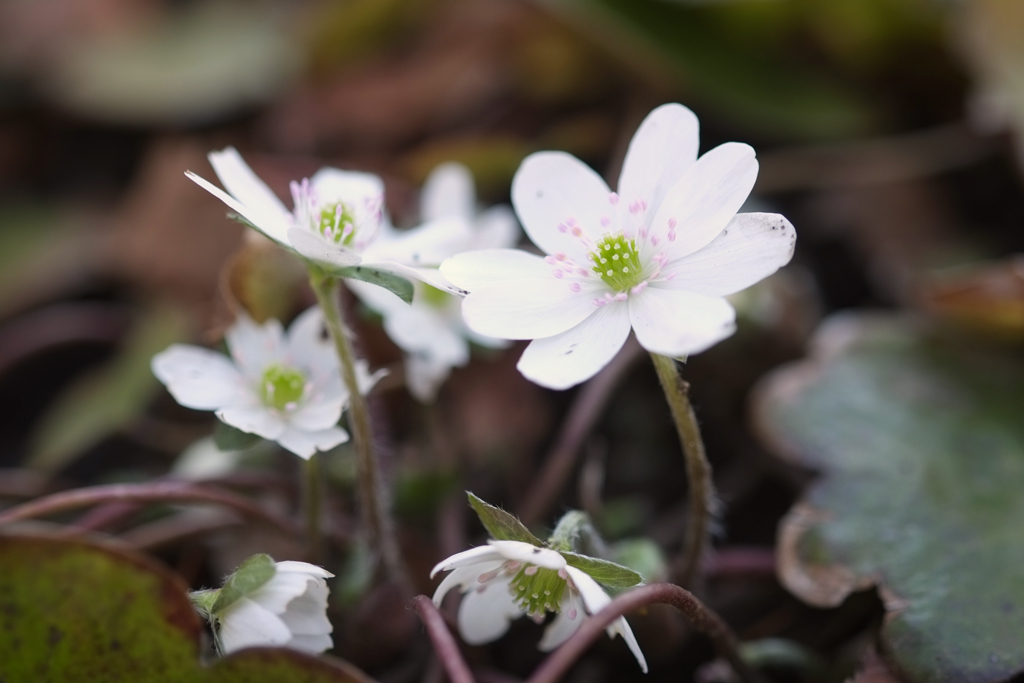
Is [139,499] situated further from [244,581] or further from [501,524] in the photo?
[501,524]

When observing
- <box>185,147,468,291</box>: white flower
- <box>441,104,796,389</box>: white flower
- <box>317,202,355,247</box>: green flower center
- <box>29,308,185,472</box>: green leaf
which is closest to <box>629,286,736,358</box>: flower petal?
<box>441,104,796,389</box>: white flower

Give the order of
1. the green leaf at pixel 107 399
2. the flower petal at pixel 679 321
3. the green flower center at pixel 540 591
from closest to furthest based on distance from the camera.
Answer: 1. the flower petal at pixel 679 321
2. the green flower center at pixel 540 591
3. the green leaf at pixel 107 399

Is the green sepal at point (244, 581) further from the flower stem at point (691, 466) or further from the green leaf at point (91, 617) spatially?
the flower stem at point (691, 466)

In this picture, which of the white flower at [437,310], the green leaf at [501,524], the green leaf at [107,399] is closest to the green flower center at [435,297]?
the white flower at [437,310]

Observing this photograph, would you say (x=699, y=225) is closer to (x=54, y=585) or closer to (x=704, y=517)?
(x=704, y=517)

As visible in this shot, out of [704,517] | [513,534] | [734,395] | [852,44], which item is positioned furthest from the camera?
[852,44]

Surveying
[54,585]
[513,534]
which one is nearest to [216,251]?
[54,585]
